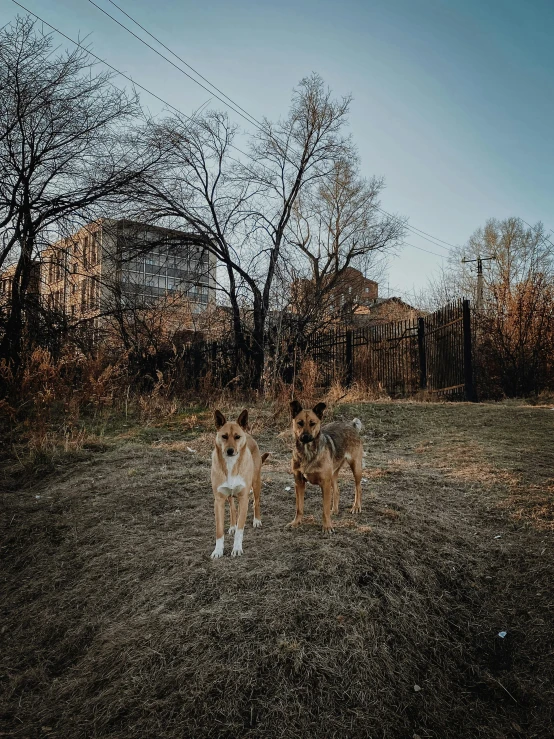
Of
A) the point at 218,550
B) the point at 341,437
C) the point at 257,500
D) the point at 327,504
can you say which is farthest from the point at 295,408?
the point at 218,550

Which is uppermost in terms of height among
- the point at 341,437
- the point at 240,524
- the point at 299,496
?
the point at 341,437

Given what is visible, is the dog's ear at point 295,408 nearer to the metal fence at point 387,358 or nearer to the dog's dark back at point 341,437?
the dog's dark back at point 341,437

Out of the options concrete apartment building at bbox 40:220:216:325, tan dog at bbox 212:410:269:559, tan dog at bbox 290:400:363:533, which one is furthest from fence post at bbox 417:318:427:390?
tan dog at bbox 212:410:269:559

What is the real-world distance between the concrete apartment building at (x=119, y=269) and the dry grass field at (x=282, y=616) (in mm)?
5676

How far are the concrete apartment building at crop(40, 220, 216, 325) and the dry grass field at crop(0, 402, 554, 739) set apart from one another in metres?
5.68

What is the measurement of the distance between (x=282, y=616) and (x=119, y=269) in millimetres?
12685

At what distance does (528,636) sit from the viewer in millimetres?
3920

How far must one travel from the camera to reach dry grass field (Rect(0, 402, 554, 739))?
10.6 ft

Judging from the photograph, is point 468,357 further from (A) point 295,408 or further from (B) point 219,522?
(B) point 219,522

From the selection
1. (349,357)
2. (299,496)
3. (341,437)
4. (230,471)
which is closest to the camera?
(230,471)

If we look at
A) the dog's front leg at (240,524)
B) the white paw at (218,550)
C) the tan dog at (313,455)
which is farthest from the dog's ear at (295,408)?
the white paw at (218,550)

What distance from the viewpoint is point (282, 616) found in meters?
3.72

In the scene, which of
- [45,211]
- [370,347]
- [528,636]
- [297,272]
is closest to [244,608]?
[528,636]

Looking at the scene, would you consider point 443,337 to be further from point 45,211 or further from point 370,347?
point 45,211
